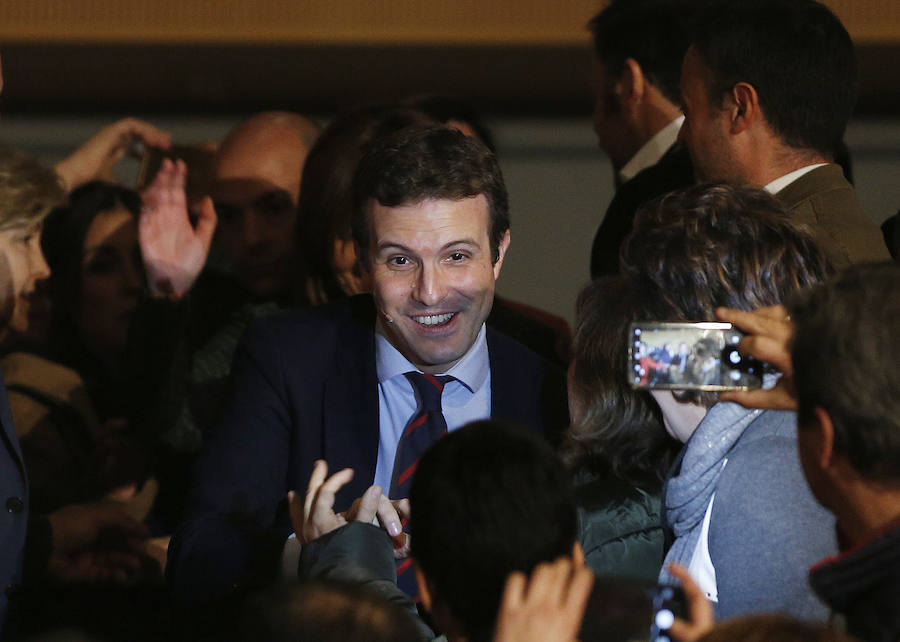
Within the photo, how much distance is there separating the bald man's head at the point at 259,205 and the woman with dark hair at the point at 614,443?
1287mm

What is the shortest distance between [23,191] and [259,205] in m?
0.67

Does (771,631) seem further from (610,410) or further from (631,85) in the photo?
(631,85)

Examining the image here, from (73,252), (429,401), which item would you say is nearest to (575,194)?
(73,252)

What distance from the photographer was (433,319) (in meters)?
1.90

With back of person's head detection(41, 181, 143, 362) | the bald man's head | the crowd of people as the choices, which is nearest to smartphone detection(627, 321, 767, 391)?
the crowd of people

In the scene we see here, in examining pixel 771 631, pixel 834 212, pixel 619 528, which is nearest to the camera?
pixel 771 631

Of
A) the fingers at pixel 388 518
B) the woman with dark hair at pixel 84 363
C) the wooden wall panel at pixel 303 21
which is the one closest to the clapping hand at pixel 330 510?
the fingers at pixel 388 518

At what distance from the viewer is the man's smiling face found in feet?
6.12

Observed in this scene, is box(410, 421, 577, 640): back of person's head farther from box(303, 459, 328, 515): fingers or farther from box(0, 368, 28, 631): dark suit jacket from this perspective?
box(0, 368, 28, 631): dark suit jacket

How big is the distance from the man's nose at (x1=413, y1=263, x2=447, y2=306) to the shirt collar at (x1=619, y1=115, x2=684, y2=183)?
1160 millimetres

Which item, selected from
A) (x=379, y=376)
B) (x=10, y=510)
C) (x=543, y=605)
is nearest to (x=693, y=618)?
(x=543, y=605)

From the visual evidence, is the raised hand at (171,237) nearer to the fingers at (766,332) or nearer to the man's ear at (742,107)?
the man's ear at (742,107)

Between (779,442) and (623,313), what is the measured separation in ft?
0.96

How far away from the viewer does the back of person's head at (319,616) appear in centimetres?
108
